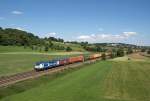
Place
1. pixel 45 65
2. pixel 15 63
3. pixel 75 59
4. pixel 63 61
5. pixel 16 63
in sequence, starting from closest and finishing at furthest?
pixel 45 65 < pixel 15 63 < pixel 16 63 < pixel 63 61 < pixel 75 59

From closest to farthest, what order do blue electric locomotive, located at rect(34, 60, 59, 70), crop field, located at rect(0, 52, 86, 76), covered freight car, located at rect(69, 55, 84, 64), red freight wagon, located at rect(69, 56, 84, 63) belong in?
1. crop field, located at rect(0, 52, 86, 76)
2. blue electric locomotive, located at rect(34, 60, 59, 70)
3. covered freight car, located at rect(69, 55, 84, 64)
4. red freight wagon, located at rect(69, 56, 84, 63)

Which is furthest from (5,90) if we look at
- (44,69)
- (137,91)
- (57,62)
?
(57,62)

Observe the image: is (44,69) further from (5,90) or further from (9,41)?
(9,41)

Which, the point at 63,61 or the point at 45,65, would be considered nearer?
the point at 45,65

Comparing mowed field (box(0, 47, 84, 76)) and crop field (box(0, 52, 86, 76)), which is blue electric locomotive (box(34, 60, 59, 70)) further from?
crop field (box(0, 52, 86, 76))

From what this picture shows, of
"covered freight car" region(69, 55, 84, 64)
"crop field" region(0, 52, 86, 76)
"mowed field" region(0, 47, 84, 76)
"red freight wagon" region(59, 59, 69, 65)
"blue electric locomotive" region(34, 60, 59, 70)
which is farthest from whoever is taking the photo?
"covered freight car" region(69, 55, 84, 64)

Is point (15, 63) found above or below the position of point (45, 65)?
below

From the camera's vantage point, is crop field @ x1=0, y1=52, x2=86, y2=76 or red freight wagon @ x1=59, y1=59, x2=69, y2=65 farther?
red freight wagon @ x1=59, y1=59, x2=69, y2=65

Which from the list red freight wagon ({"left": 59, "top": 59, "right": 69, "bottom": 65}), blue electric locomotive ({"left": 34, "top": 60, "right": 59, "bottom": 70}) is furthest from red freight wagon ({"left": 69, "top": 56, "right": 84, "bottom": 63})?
blue electric locomotive ({"left": 34, "top": 60, "right": 59, "bottom": 70})

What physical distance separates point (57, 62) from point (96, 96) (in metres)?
47.6

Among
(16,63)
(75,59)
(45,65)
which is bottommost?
(16,63)

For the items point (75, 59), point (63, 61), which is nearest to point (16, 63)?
point (63, 61)

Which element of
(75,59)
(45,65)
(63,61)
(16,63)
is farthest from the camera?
(75,59)

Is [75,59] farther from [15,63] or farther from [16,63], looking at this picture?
[15,63]
